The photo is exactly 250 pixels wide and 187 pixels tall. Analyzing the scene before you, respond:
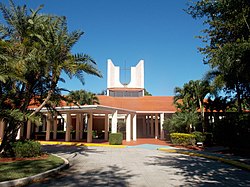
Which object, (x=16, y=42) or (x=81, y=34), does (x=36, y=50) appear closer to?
(x=16, y=42)

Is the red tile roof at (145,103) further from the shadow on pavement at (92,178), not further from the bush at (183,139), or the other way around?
the shadow on pavement at (92,178)

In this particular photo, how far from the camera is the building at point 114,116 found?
2317 cm

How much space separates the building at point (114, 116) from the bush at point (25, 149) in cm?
881

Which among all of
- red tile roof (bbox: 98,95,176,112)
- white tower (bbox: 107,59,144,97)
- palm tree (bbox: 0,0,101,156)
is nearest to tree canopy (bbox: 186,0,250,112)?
palm tree (bbox: 0,0,101,156)

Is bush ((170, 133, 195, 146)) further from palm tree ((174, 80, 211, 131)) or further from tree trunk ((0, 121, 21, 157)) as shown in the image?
tree trunk ((0, 121, 21, 157))

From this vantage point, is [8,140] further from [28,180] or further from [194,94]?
[194,94]

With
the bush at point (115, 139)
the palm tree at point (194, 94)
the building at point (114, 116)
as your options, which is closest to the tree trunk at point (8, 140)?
the building at point (114, 116)

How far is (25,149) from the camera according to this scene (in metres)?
11.3

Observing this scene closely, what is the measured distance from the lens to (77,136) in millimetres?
25594

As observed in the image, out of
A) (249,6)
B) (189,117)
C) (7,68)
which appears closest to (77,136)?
(189,117)

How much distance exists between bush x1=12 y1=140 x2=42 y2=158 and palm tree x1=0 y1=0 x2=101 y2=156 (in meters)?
0.69

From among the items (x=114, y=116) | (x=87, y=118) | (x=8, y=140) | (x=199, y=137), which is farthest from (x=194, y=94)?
(x=8, y=140)

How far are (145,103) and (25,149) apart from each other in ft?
71.4

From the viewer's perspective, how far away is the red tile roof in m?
28.4
